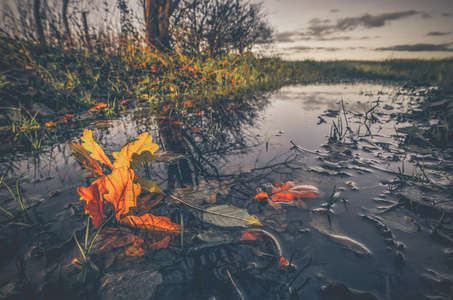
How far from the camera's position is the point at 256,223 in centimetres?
84

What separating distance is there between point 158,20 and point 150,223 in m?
6.74

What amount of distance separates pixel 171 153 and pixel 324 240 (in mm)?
1191

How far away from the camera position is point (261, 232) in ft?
2.76

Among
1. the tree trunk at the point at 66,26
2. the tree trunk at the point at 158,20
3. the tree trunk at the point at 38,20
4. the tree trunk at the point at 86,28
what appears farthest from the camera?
the tree trunk at the point at 158,20

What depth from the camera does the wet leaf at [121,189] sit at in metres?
0.81

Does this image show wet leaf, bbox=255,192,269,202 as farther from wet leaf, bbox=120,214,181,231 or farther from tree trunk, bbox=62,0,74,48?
tree trunk, bbox=62,0,74,48

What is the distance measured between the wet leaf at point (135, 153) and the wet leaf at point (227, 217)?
35 centimetres

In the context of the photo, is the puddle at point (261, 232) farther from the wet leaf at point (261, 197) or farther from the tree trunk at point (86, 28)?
the tree trunk at point (86, 28)

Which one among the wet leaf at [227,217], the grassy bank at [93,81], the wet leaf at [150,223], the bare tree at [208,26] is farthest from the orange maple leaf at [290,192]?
the bare tree at [208,26]

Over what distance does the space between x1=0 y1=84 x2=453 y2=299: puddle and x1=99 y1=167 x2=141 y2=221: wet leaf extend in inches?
6.9

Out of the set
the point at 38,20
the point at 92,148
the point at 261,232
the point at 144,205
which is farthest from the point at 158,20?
the point at 261,232

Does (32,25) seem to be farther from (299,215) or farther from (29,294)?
(299,215)

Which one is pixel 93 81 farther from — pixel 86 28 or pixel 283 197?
pixel 283 197

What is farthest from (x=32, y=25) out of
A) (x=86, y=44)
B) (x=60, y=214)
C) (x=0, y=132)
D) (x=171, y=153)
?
(x=60, y=214)
